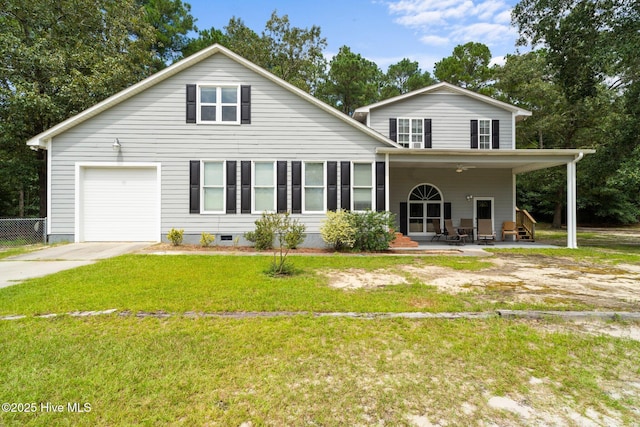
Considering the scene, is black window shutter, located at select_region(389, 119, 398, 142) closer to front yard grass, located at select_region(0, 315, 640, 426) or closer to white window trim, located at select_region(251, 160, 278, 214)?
white window trim, located at select_region(251, 160, 278, 214)

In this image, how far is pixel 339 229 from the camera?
10.1m

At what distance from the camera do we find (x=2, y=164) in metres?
15.0

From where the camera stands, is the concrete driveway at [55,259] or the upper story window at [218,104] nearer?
the concrete driveway at [55,259]

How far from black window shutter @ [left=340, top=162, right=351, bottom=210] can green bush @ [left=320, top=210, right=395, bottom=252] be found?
93cm

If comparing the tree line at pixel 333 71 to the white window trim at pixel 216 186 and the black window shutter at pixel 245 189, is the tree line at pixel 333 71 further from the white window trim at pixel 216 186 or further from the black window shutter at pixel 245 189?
the black window shutter at pixel 245 189

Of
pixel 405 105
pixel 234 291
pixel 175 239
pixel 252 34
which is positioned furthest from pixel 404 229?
pixel 252 34

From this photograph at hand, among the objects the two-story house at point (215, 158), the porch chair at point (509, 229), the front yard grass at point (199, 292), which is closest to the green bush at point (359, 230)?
the two-story house at point (215, 158)

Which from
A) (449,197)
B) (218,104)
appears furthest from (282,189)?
(449,197)

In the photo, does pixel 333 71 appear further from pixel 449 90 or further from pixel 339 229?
pixel 339 229

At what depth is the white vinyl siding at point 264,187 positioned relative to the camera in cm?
1127

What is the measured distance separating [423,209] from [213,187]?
31.3ft

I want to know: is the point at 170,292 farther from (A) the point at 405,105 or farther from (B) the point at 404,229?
(A) the point at 405,105

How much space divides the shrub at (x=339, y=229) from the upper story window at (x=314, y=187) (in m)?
1.07

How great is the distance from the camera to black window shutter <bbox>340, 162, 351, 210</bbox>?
37.2ft
